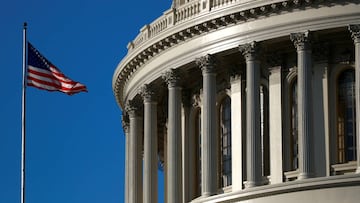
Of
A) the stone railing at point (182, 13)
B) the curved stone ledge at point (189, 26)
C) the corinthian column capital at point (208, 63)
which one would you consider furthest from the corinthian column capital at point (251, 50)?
the corinthian column capital at point (208, 63)

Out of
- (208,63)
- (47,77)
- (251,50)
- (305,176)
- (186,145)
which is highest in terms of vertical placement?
(251,50)

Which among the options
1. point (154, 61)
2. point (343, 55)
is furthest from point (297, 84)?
point (154, 61)

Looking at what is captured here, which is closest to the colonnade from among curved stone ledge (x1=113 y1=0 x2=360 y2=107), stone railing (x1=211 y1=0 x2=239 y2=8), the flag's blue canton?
curved stone ledge (x1=113 y1=0 x2=360 y2=107)

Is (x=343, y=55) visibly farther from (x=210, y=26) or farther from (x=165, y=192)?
(x=165, y=192)

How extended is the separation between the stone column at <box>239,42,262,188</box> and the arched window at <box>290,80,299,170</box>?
1546 mm

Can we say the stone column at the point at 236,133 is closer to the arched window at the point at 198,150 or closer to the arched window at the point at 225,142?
the arched window at the point at 225,142

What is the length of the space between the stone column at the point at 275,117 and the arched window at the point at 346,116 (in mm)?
2422

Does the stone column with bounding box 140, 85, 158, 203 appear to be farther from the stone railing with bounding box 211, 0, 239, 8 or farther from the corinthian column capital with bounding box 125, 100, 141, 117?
the stone railing with bounding box 211, 0, 239, 8

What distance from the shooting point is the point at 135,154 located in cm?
8569

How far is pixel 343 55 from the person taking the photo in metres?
78.2

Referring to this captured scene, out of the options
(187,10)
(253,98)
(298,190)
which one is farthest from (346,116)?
(187,10)

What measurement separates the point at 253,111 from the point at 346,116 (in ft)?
12.1

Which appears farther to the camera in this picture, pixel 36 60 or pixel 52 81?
pixel 36 60

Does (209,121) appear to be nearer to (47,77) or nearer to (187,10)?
(187,10)
